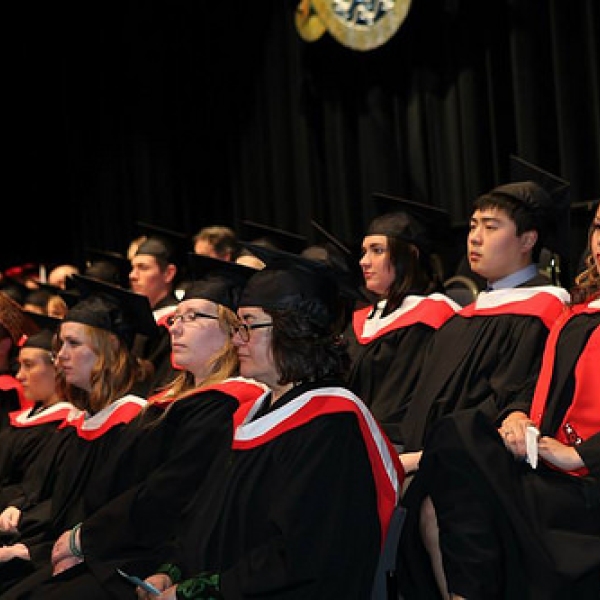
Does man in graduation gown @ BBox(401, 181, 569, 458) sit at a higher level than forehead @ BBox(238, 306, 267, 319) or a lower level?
lower

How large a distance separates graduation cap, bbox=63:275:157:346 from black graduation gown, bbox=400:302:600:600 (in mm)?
2380

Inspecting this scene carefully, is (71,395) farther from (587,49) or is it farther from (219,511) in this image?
(587,49)

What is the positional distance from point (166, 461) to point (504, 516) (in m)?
1.59

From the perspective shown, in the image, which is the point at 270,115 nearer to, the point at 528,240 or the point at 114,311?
the point at 114,311

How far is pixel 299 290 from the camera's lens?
3.94 meters

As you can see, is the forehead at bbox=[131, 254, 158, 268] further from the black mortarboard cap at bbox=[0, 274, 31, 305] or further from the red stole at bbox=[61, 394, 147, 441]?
the red stole at bbox=[61, 394, 147, 441]

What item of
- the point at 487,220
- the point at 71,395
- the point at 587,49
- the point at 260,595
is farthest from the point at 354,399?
the point at 587,49

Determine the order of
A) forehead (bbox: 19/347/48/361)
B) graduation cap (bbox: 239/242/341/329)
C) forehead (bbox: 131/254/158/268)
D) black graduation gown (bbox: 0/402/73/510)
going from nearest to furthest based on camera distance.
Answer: graduation cap (bbox: 239/242/341/329), black graduation gown (bbox: 0/402/73/510), forehead (bbox: 19/347/48/361), forehead (bbox: 131/254/158/268)

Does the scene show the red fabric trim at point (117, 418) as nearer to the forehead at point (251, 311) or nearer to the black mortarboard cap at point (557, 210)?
the forehead at point (251, 311)

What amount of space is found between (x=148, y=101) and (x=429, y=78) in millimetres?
4290

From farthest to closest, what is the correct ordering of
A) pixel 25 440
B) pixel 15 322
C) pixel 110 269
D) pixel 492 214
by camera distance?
1. pixel 110 269
2. pixel 15 322
3. pixel 25 440
4. pixel 492 214

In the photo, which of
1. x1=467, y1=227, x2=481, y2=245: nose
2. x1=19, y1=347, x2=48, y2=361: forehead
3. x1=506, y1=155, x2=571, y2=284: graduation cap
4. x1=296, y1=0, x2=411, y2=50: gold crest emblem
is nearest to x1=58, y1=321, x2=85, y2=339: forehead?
x1=19, y1=347, x2=48, y2=361: forehead

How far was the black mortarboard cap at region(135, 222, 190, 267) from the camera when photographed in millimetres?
7555

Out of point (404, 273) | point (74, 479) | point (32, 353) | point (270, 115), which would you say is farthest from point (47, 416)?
point (270, 115)
